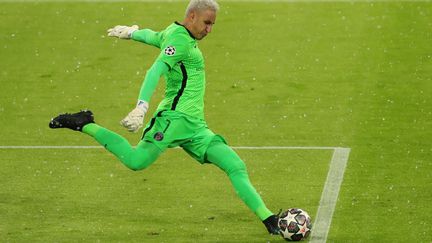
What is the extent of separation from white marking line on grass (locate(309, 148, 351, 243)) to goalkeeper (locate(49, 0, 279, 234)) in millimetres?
732

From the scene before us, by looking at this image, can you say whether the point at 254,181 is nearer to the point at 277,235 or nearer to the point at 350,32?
the point at 277,235

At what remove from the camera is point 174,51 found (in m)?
14.0

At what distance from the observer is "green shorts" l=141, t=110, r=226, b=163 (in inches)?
563

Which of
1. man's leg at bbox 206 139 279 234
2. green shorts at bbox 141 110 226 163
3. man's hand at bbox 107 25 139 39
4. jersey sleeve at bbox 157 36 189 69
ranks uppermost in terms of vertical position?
jersey sleeve at bbox 157 36 189 69

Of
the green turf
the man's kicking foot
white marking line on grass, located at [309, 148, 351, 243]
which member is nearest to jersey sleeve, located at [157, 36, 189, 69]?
the man's kicking foot

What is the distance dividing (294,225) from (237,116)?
17.8 feet

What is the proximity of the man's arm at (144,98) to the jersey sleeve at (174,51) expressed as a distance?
6 cm

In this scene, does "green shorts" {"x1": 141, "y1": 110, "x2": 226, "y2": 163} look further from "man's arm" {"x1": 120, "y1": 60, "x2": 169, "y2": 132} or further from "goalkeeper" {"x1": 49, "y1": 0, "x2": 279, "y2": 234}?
"man's arm" {"x1": 120, "y1": 60, "x2": 169, "y2": 132}

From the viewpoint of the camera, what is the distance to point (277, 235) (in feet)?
47.5

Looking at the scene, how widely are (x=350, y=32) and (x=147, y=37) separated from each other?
871cm

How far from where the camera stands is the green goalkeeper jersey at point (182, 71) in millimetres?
14039

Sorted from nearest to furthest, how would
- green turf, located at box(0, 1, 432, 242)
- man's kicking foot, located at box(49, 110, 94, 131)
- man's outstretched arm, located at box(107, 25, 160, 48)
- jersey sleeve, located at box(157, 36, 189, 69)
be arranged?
jersey sleeve, located at box(157, 36, 189, 69), man's kicking foot, located at box(49, 110, 94, 131), man's outstretched arm, located at box(107, 25, 160, 48), green turf, located at box(0, 1, 432, 242)

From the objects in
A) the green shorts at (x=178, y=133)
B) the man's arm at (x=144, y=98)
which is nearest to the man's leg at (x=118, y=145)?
the green shorts at (x=178, y=133)

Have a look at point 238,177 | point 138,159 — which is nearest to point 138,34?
point 138,159
